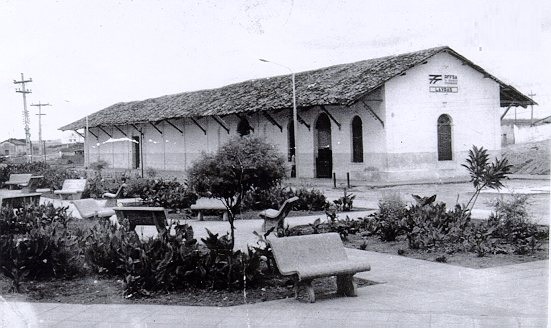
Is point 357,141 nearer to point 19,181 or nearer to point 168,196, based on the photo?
point 168,196

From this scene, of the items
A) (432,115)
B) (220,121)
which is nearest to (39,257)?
(432,115)

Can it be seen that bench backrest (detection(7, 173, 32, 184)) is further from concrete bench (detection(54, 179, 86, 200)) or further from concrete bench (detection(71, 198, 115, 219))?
concrete bench (detection(71, 198, 115, 219))

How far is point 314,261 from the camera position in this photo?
6.50 meters

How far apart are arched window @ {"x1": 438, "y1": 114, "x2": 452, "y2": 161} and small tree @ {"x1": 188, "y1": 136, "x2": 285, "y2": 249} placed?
19.0 meters

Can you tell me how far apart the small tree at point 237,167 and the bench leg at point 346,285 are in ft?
8.78

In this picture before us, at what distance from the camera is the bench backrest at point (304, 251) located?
6.27 m

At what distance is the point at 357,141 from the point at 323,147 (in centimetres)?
228

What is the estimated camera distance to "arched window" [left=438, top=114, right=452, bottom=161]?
1057 inches

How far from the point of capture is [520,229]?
30.3 feet

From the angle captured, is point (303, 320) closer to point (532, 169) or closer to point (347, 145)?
point (347, 145)

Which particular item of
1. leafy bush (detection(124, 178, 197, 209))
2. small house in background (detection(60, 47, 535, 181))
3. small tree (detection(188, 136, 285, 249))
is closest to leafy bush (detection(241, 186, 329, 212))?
leafy bush (detection(124, 178, 197, 209))

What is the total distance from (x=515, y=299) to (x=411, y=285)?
3.63 feet

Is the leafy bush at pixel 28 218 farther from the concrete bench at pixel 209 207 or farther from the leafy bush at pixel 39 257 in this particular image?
the leafy bush at pixel 39 257

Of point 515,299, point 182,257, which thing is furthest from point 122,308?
point 515,299
